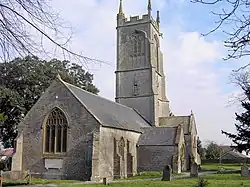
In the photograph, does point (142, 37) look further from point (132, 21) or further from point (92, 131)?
point (92, 131)

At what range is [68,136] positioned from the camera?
27.1m

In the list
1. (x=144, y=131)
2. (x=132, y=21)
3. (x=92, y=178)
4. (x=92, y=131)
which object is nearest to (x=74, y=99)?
(x=92, y=131)

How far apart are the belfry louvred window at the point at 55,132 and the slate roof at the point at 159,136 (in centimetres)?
945

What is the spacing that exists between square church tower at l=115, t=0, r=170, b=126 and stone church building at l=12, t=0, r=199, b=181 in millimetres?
124

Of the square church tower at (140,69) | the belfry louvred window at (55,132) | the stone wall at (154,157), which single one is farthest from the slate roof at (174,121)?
the belfry louvred window at (55,132)

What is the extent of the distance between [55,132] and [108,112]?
5.97 meters

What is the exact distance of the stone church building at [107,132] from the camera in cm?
2666

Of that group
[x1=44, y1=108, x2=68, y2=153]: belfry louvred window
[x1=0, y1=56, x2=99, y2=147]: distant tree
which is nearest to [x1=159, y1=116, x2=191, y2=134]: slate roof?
[x1=0, y1=56, x2=99, y2=147]: distant tree

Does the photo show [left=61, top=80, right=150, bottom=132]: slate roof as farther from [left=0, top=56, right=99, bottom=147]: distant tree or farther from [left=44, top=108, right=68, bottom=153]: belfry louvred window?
[left=0, top=56, right=99, bottom=147]: distant tree

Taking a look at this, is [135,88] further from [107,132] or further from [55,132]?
[55,132]

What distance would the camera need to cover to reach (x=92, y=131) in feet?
86.8

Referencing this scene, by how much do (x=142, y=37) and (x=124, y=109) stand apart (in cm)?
1103

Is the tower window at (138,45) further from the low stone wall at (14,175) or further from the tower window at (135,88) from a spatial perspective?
the low stone wall at (14,175)

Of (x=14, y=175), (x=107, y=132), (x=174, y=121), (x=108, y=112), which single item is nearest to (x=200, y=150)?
(x=174, y=121)
